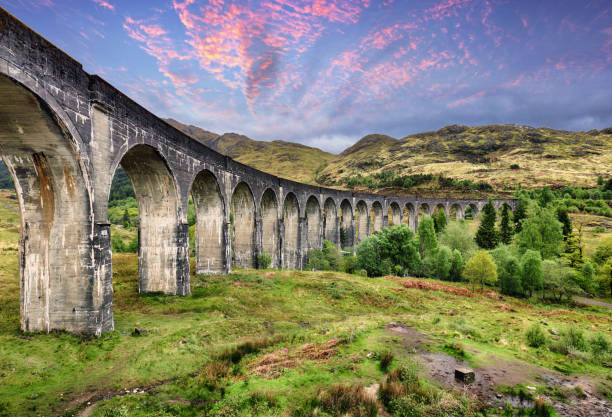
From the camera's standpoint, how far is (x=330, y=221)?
53062mm

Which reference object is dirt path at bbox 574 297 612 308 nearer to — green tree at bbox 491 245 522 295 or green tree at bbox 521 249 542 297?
green tree at bbox 521 249 542 297

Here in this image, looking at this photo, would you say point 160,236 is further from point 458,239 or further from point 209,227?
point 458,239

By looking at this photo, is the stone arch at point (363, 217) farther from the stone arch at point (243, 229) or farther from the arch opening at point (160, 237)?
the arch opening at point (160, 237)

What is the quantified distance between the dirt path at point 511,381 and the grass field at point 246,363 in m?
0.04

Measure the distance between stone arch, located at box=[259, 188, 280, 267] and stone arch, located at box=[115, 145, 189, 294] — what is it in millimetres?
16855

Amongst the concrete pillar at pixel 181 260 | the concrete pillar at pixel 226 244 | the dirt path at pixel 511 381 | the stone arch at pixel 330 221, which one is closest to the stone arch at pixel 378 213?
the stone arch at pixel 330 221

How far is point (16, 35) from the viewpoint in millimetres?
8922

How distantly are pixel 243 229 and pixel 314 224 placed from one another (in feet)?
60.6

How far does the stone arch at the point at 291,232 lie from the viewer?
1603 inches

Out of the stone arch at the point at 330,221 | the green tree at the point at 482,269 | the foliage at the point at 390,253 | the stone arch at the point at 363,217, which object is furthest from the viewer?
the stone arch at the point at 363,217

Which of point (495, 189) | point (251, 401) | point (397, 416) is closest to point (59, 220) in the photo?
point (251, 401)

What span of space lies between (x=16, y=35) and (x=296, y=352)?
14848 mm

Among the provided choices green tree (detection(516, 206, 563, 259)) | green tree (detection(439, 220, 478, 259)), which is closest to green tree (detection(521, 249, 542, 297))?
green tree (detection(516, 206, 563, 259))

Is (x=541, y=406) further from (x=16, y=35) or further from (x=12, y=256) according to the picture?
(x=12, y=256)
